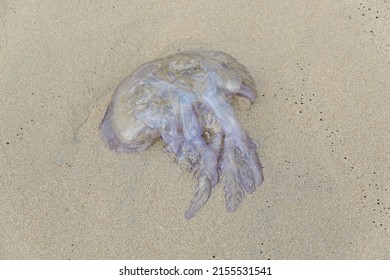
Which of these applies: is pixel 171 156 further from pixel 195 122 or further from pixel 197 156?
pixel 195 122

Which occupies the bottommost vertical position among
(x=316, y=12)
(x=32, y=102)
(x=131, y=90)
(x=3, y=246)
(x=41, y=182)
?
(x=3, y=246)

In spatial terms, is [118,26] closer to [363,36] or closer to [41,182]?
[41,182]

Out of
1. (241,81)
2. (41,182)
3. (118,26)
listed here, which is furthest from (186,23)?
(41,182)

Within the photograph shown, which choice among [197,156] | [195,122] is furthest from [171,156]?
[195,122]
